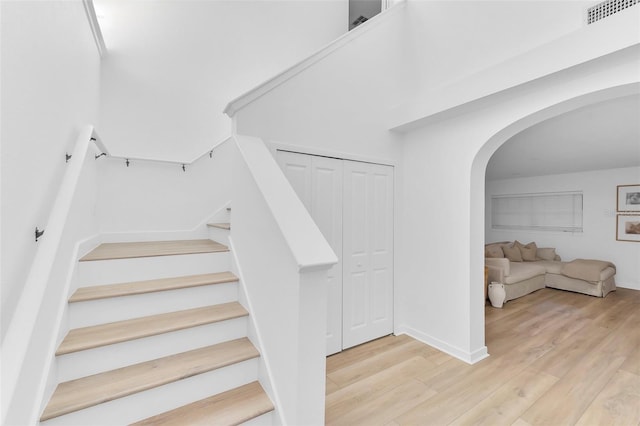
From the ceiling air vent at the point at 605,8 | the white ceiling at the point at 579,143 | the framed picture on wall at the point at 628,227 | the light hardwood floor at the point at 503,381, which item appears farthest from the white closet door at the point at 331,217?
the framed picture on wall at the point at 628,227

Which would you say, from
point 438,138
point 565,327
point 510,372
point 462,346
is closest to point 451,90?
point 438,138

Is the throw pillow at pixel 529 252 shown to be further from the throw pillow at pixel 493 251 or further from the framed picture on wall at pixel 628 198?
the framed picture on wall at pixel 628 198

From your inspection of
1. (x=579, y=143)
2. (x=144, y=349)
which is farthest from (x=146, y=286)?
(x=579, y=143)

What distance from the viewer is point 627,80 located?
1.72m

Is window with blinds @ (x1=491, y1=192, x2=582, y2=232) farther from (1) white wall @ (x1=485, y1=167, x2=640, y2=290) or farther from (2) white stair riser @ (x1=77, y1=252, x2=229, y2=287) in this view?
(2) white stair riser @ (x1=77, y1=252, x2=229, y2=287)

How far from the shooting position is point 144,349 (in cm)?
154

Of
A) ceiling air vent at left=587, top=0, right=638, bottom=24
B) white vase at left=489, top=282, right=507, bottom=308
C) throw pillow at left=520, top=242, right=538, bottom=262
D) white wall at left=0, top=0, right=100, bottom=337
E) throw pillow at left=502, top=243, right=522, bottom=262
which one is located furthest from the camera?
throw pillow at left=520, top=242, right=538, bottom=262

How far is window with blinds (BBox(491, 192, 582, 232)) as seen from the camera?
20.0 ft

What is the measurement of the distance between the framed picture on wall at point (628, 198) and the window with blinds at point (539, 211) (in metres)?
0.60

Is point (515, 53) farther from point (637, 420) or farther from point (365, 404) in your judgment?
point (365, 404)

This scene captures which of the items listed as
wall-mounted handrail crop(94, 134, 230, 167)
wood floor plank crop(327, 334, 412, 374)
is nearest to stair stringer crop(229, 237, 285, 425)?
wood floor plank crop(327, 334, 412, 374)

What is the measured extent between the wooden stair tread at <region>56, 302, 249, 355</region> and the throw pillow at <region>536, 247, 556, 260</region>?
6919 mm

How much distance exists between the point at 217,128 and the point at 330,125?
4.94 ft

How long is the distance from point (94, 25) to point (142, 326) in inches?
97.0
